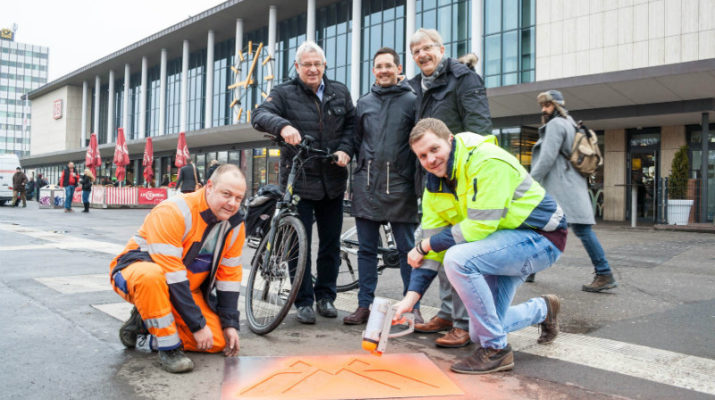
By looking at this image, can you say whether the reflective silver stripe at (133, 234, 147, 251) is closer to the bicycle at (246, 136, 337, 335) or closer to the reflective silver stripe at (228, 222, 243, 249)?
the reflective silver stripe at (228, 222, 243, 249)

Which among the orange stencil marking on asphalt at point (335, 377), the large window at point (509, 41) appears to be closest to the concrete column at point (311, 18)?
the large window at point (509, 41)

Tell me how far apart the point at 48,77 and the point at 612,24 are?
150m

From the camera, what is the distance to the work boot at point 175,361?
2.68 meters

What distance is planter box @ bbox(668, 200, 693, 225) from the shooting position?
1398cm

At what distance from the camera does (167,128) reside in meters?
41.4

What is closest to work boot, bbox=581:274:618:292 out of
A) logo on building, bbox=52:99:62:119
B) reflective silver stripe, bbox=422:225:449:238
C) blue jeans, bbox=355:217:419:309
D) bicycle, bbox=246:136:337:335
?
blue jeans, bbox=355:217:419:309

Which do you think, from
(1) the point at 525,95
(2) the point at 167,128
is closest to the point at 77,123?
(2) the point at 167,128

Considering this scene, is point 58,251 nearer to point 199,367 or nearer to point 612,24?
point 199,367

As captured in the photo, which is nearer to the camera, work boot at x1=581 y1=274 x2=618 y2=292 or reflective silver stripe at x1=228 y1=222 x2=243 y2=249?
Answer: reflective silver stripe at x1=228 y1=222 x2=243 y2=249

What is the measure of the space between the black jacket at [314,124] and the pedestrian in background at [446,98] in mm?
660

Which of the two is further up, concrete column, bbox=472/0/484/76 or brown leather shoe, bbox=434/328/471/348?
concrete column, bbox=472/0/484/76

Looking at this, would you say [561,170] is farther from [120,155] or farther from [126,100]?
[126,100]

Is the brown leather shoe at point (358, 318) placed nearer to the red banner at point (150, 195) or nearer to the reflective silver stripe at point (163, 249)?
the reflective silver stripe at point (163, 249)

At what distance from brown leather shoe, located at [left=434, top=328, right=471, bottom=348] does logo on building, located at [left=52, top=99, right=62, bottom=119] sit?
61.0 meters
